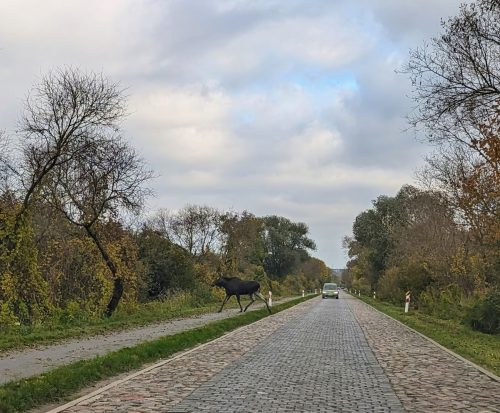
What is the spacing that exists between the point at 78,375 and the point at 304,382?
3.90 metres

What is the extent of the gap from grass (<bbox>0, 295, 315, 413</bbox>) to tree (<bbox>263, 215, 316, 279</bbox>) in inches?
3543

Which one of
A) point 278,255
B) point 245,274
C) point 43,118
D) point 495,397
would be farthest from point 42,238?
point 278,255

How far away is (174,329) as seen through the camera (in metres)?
21.0

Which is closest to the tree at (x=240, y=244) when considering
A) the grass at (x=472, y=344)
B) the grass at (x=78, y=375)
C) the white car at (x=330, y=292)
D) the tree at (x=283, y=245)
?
the white car at (x=330, y=292)

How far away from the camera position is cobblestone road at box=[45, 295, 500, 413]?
8219 millimetres

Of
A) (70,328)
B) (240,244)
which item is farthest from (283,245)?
(70,328)

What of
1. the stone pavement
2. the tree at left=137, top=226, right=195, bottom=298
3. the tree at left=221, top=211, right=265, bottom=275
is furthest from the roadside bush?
the tree at left=221, top=211, right=265, bottom=275

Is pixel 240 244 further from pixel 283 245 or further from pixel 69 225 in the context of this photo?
pixel 283 245

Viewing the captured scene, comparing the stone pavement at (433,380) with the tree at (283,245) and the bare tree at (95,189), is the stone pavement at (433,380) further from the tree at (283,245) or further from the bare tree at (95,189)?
the tree at (283,245)

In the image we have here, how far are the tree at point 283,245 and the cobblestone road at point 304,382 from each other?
297 ft

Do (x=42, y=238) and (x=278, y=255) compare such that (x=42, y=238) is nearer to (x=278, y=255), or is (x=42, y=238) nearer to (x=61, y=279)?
(x=61, y=279)

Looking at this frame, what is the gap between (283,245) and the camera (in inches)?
4626

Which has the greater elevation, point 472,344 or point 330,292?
point 330,292

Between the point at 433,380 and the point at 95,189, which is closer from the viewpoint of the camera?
the point at 433,380
